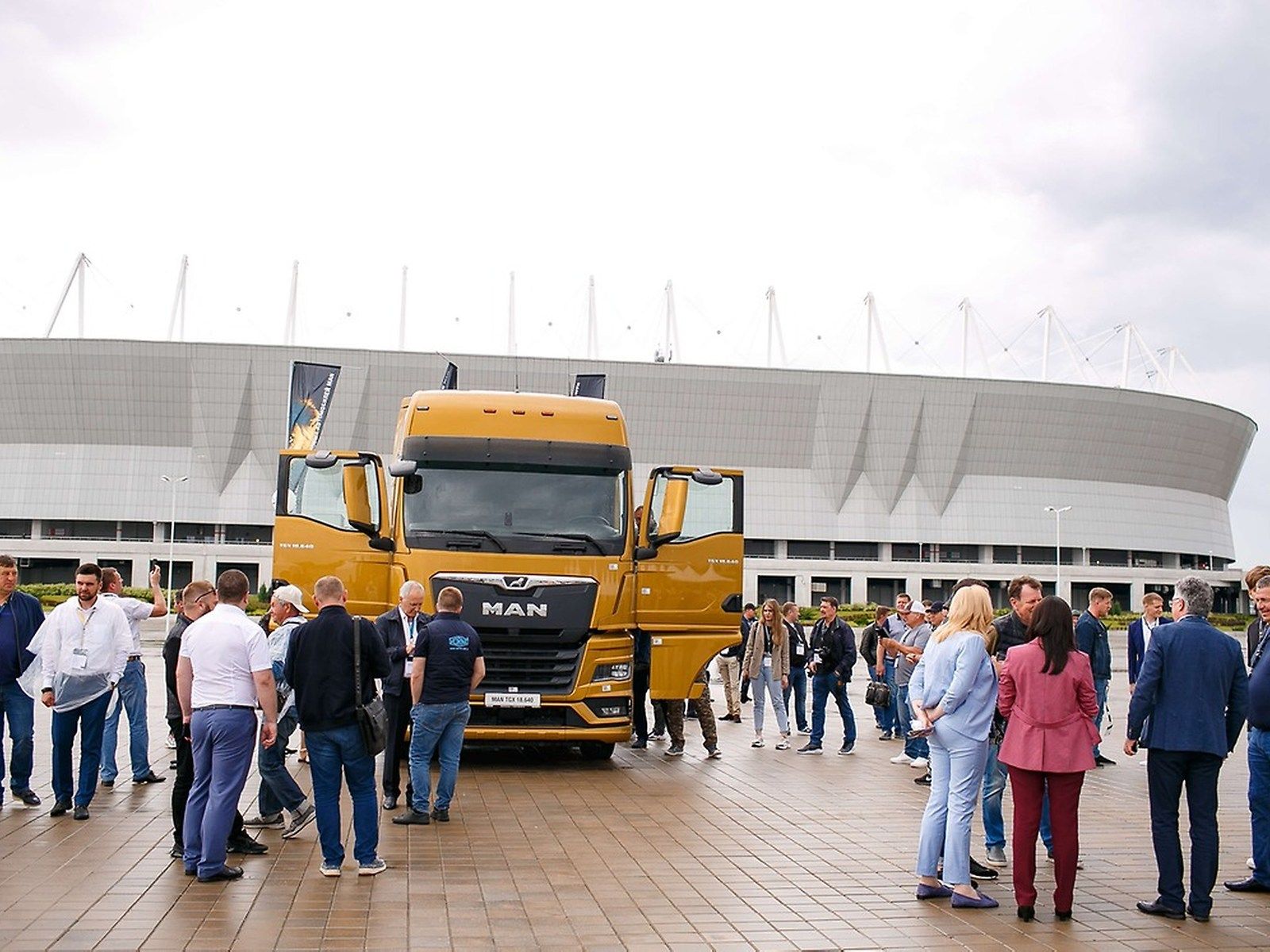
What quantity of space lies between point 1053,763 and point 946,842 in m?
0.84

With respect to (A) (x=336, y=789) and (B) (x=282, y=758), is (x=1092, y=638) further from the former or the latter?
(A) (x=336, y=789)

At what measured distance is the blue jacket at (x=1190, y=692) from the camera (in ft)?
25.2

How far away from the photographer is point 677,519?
560 inches

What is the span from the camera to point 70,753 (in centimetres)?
1018

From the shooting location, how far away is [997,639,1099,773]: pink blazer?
7.48 metres

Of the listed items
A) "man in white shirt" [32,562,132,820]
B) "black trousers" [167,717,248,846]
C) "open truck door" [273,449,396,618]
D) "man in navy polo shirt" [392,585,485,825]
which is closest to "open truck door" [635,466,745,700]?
"open truck door" [273,449,396,618]

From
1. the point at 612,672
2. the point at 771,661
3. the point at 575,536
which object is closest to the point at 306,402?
the point at 771,661

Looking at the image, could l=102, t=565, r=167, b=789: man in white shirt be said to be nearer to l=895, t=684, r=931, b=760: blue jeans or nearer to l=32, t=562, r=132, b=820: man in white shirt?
l=32, t=562, r=132, b=820: man in white shirt

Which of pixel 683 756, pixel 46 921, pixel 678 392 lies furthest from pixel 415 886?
pixel 678 392

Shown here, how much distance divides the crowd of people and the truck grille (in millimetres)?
2728

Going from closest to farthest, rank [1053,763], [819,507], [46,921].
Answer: [46,921]
[1053,763]
[819,507]

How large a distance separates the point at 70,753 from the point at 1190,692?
827cm

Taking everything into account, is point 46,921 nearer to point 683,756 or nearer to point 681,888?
point 681,888

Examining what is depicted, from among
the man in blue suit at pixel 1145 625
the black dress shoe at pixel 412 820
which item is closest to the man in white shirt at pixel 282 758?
the black dress shoe at pixel 412 820
